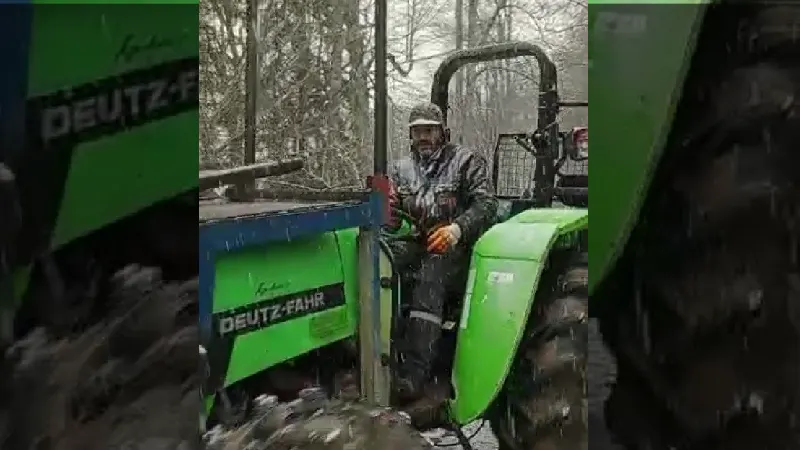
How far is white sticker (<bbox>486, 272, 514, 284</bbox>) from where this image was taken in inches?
83.8

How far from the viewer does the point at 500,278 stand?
215cm

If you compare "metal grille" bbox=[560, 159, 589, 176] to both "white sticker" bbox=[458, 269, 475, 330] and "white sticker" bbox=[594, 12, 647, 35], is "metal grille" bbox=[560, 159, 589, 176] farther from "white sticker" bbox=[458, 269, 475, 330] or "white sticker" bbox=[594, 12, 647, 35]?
"white sticker" bbox=[594, 12, 647, 35]

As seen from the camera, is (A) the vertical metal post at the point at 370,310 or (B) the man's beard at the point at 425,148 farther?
(B) the man's beard at the point at 425,148

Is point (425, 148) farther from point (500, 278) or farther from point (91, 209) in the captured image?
point (91, 209)

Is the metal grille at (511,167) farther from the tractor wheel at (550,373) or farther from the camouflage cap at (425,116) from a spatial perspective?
the tractor wheel at (550,373)

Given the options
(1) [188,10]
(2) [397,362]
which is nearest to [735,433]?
(1) [188,10]

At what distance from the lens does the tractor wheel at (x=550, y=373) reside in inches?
82.4

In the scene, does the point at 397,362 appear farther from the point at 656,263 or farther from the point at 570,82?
the point at 656,263

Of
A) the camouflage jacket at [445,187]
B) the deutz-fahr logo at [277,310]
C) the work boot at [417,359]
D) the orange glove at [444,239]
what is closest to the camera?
the deutz-fahr logo at [277,310]

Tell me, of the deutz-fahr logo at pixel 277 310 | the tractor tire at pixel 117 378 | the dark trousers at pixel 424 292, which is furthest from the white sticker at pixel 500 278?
the tractor tire at pixel 117 378

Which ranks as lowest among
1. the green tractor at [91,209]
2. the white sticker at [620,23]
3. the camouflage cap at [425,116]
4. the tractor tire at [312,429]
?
the tractor tire at [312,429]

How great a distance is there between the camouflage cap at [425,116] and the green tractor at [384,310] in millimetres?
221

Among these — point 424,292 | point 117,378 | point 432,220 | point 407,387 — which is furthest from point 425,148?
point 117,378

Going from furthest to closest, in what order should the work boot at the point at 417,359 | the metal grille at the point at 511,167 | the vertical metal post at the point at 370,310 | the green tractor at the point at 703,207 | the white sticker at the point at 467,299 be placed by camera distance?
the metal grille at the point at 511,167 < the work boot at the point at 417,359 < the white sticker at the point at 467,299 < the vertical metal post at the point at 370,310 < the green tractor at the point at 703,207
